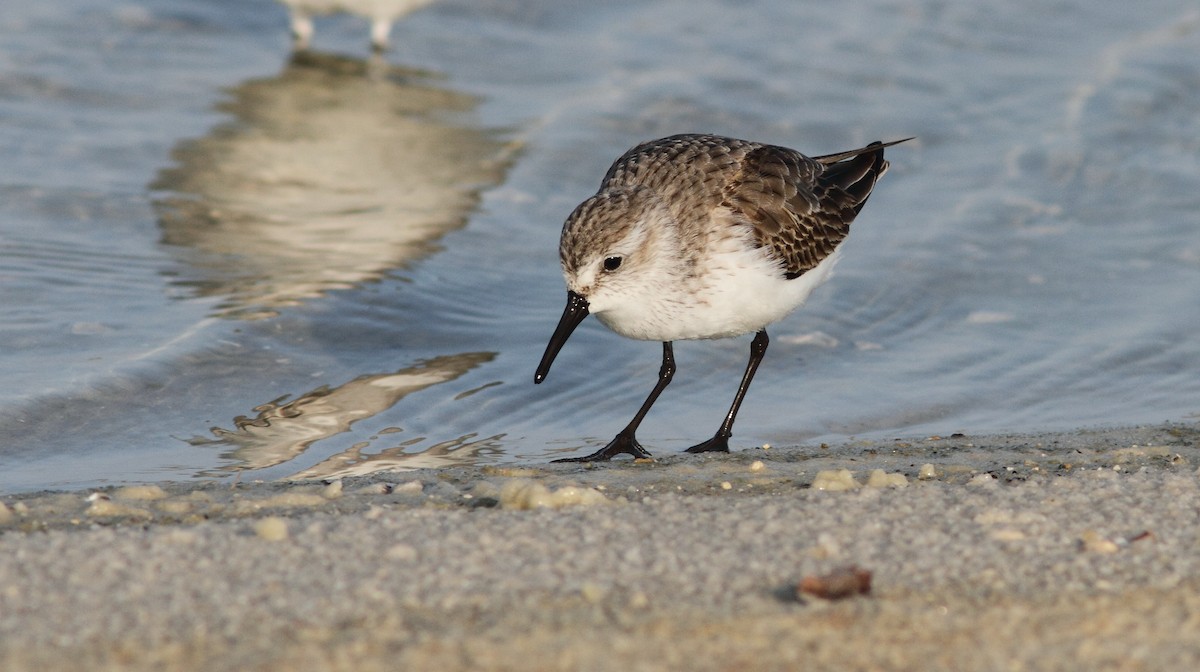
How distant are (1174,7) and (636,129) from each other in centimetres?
604

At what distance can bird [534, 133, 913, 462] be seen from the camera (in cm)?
525

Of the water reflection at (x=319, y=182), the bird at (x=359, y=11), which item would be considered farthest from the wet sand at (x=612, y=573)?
the bird at (x=359, y=11)

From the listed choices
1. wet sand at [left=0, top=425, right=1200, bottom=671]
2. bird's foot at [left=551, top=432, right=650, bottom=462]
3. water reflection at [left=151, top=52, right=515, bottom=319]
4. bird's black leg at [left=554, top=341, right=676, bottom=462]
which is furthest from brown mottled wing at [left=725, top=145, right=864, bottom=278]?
water reflection at [left=151, top=52, right=515, bottom=319]

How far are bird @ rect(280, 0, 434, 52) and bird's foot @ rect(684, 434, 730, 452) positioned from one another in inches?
295

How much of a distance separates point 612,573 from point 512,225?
18.1ft

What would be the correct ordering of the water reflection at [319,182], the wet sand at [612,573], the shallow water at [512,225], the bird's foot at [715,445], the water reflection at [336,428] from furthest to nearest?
the water reflection at [319,182] → the shallow water at [512,225] → the bird's foot at [715,445] → the water reflection at [336,428] → the wet sand at [612,573]

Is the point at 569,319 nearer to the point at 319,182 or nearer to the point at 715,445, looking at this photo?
the point at 715,445

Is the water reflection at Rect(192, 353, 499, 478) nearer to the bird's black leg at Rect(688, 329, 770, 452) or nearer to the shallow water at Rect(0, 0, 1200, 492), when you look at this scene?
the shallow water at Rect(0, 0, 1200, 492)

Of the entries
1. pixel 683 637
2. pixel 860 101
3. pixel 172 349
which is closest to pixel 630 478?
pixel 683 637

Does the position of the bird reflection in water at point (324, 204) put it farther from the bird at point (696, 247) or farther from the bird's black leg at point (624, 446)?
the bird at point (696, 247)

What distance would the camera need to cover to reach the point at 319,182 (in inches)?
380

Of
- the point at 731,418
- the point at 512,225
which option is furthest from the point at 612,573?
the point at 512,225

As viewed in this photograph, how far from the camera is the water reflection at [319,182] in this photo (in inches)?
312

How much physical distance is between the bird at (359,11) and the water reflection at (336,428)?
6.23 metres
